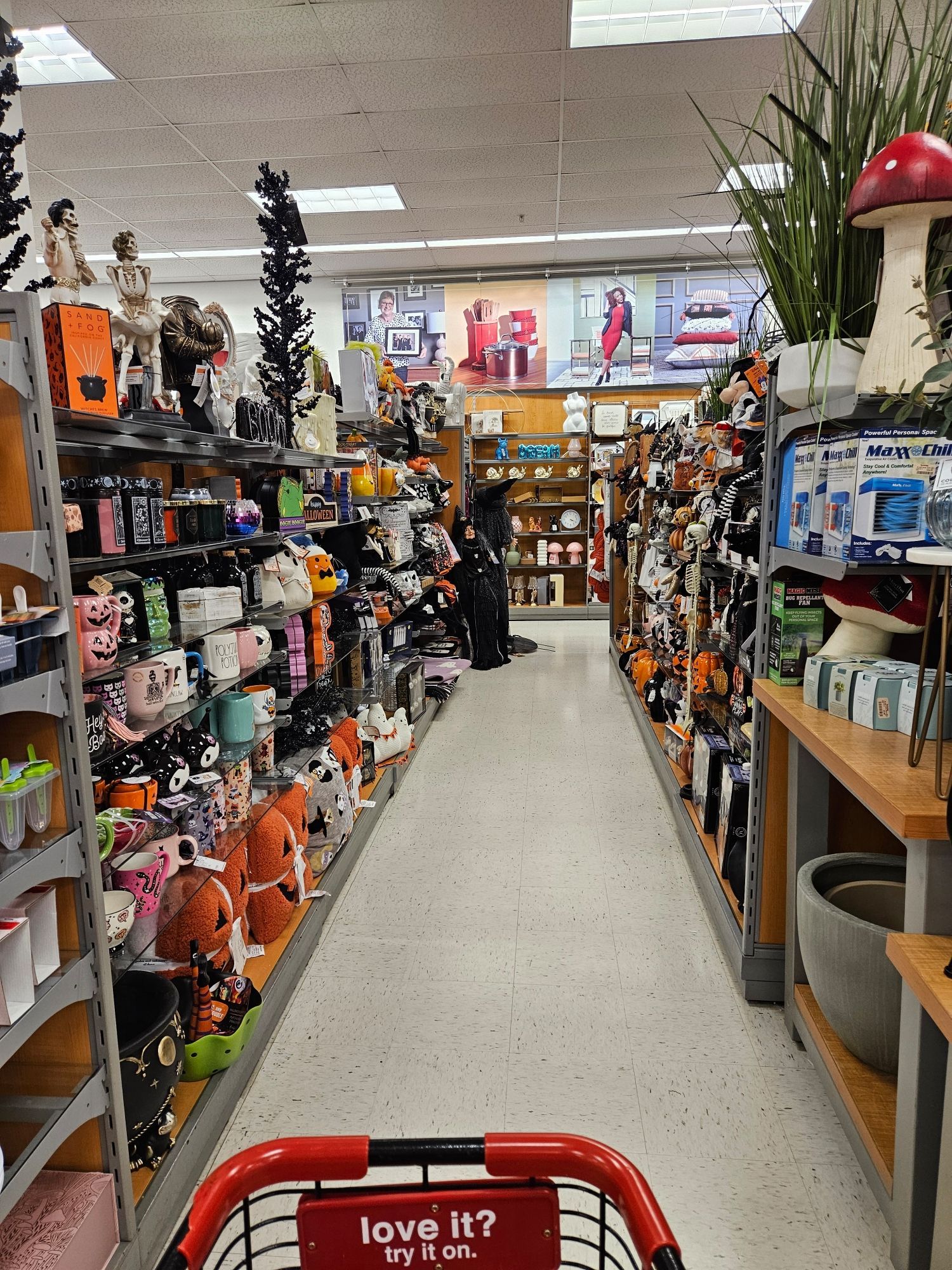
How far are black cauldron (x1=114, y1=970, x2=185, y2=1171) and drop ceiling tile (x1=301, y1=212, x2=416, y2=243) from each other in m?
6.60

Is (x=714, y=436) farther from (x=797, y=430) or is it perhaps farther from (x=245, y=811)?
(x=245, y=811)

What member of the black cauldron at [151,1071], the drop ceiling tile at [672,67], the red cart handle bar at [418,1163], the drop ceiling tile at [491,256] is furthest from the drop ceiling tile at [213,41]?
the red cart handle bar at [418,1163]

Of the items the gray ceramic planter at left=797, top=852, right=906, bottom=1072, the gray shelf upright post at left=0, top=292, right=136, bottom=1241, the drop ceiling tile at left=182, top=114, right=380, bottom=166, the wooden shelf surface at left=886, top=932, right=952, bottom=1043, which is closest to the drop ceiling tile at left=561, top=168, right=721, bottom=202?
the drop ceiling tile at left=182, top=114, right=380, bottom=166

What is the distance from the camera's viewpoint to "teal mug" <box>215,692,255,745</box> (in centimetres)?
260

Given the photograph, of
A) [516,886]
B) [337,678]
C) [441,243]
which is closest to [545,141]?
[441,243]

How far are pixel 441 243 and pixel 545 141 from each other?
8.39ft

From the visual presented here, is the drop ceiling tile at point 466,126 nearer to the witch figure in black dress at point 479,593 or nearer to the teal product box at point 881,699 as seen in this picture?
the witch figure in black dress at point 479,593

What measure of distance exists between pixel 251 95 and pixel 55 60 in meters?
1.04

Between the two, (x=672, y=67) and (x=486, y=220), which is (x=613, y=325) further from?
(x=672, y=67)

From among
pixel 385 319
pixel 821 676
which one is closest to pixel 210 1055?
pixel 821 676

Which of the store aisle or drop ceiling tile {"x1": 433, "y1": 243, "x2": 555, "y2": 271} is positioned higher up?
drop ceiling tile {"x1": 433, "y1": 243, "x2": 555, "y2": 271}

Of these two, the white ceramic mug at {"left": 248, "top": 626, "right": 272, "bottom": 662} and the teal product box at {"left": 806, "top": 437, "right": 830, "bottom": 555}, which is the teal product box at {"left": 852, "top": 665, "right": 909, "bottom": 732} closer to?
the teal product box at {"left": 806, "top": 437, "right": 830, "bottom": 555}

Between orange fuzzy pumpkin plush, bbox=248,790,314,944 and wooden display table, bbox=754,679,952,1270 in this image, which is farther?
orange fuzzy pumpkin plush, bbox=248,790,314,944

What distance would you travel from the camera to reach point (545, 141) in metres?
5.78
